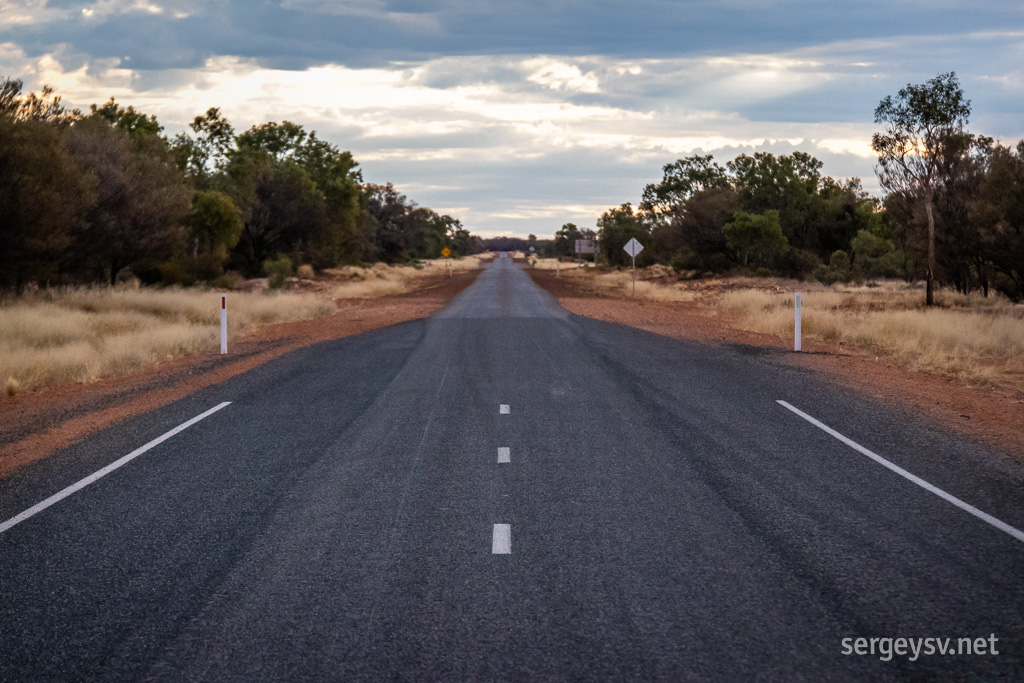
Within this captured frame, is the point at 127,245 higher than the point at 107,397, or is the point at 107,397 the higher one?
the point at 127,245

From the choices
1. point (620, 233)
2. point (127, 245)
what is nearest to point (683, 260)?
point (620, 233)

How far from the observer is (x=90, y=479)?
747cm

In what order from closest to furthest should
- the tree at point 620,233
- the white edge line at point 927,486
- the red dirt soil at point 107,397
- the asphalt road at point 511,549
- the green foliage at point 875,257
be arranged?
the asphalt road at point 511,549
the white edge line at point 927,486
the red dirt soil at point 107,397
the green foliage at point 875,257
the tree at point 620,233

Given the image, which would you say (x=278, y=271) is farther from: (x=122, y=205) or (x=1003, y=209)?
(x=1003, y=209)

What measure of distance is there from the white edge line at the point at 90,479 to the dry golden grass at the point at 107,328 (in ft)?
15.4

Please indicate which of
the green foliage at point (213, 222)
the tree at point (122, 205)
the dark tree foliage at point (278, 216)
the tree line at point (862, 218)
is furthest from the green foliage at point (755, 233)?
the tree at point (122, 205)

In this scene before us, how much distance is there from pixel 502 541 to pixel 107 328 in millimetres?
17803

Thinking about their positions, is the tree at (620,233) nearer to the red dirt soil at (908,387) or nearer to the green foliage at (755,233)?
the green foliage at (755,233)

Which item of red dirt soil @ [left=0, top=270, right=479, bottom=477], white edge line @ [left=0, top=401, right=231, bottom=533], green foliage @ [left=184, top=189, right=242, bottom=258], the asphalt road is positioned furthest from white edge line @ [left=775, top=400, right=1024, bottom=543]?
green foliage @ [left=184, top=189, right=242, bottom=258]

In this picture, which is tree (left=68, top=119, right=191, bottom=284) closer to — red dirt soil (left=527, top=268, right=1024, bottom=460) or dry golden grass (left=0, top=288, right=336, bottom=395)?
dry golden grass (left=0, top=288, right=336, bottom=395)

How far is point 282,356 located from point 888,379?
11013 millimetres

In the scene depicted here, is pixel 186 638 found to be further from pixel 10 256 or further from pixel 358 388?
pixel 10 256

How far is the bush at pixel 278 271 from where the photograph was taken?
144ft

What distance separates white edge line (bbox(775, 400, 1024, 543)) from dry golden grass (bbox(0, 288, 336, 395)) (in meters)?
11.4
